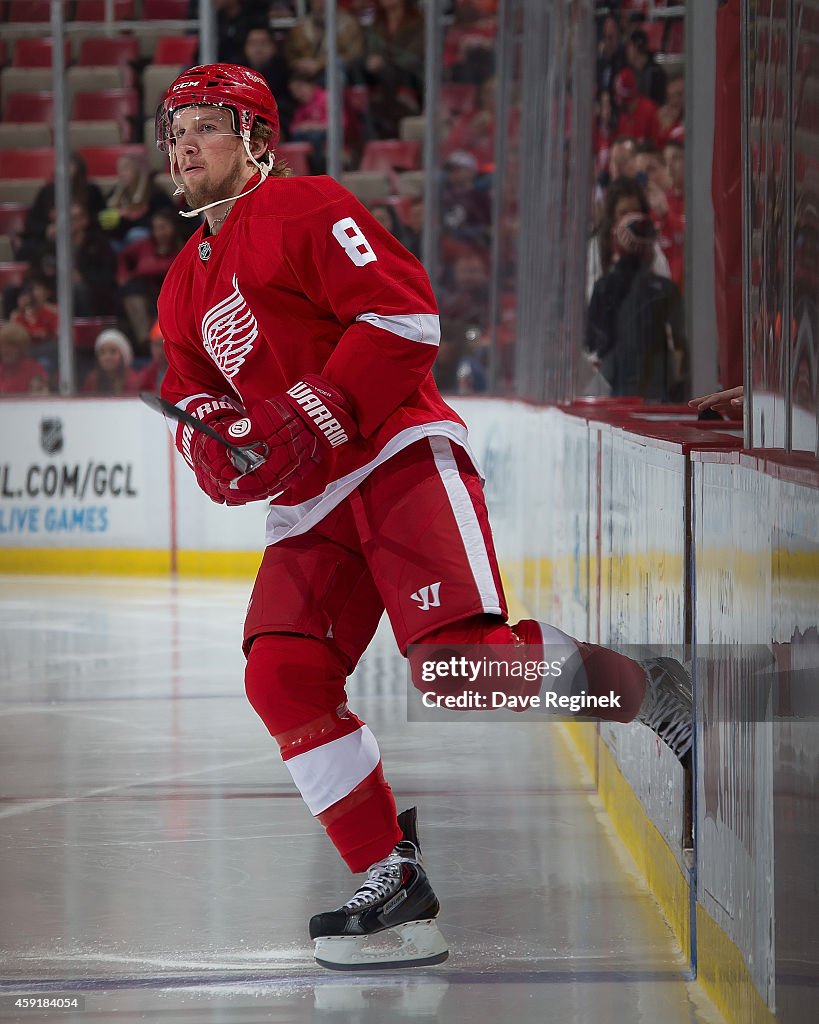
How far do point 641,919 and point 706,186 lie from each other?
175 centimetres

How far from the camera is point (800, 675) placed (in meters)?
1.58

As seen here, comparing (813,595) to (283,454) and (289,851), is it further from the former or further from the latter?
(289,851)

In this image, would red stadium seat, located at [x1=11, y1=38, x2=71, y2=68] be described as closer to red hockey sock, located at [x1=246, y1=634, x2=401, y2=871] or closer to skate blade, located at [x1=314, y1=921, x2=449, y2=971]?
red hockey sock, located at [x1=246, y1=634, x2=401, y2=871]

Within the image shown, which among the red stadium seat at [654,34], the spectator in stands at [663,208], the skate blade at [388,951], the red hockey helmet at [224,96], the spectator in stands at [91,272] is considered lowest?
the skate blade at [388,951]

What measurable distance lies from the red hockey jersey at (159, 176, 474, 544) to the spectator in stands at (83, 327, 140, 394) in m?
6.57

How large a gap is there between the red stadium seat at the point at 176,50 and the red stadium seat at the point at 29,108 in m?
0.80

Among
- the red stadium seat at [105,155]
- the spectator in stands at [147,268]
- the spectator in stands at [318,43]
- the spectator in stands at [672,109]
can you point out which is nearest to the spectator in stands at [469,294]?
the spectator in stands at [147,268]

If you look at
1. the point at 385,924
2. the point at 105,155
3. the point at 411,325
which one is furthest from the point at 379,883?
the point at 105,155

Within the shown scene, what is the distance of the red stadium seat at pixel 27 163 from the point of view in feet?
33.1

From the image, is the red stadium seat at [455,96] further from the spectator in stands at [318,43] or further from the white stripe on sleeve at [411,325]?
the white stripe on sleeve at [411,325]

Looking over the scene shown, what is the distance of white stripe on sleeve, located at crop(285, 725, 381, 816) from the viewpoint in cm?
238

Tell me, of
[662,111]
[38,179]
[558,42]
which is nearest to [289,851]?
[662,111]

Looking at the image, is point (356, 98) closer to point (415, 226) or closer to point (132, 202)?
point (415, 226)

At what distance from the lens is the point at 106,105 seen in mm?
10961
